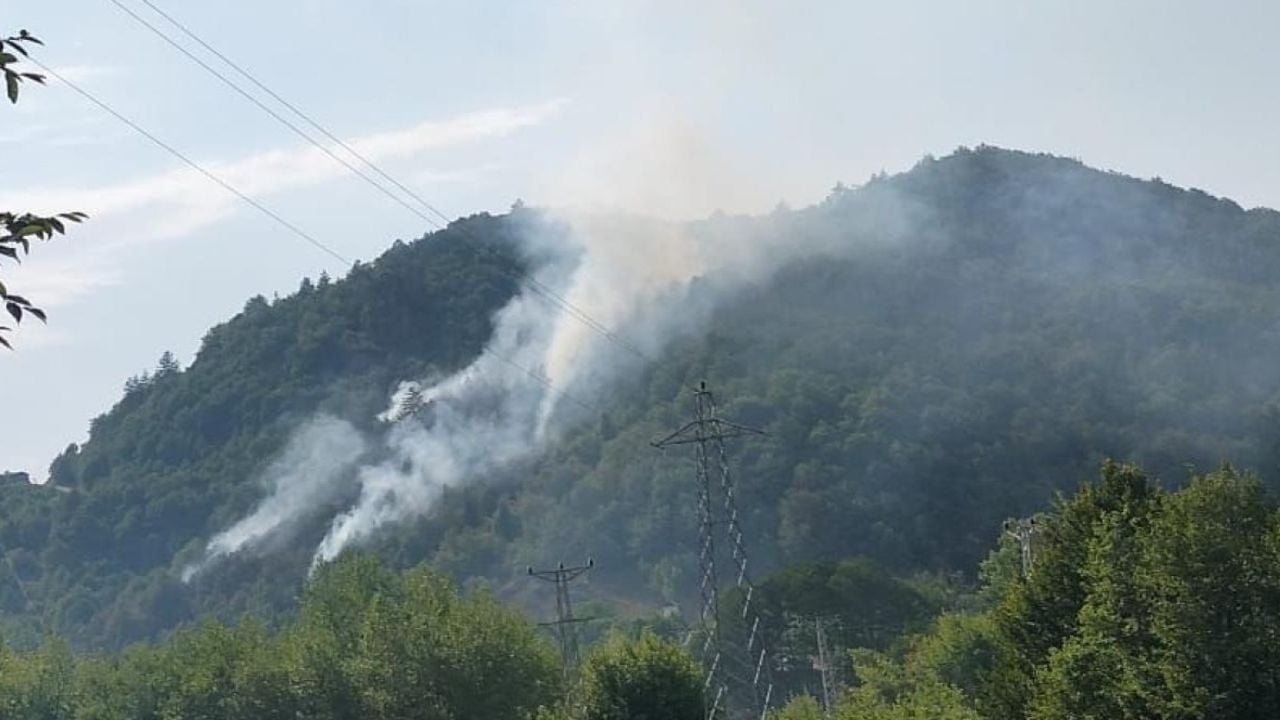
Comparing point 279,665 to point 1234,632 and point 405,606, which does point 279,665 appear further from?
point 1234,632

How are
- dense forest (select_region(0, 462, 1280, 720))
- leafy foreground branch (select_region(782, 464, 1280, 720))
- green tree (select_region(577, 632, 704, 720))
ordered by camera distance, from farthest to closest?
green tree (select_region(577, 632, 704, 720)) → dense forest (select_region(0, 462, 1280, 720)) → leafy foreground branch (select_region(782, 464, 1280, 720))

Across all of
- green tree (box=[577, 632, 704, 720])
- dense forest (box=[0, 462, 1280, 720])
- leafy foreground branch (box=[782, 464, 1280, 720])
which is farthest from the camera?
green tree (box=[577, 632, 704, 720])

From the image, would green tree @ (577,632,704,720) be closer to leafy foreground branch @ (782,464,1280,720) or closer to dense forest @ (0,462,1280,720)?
dense forest @ (0,462,1280,720)

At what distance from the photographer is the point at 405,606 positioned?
10719 cm

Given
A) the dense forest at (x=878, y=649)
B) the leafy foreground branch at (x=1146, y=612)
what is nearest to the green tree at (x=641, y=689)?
the dense forest at (x=878, y=649)

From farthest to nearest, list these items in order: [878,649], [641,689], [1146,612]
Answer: [878,649], [641,689], [1146,612]

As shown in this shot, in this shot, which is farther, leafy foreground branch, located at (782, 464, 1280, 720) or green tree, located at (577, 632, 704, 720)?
green tree, located at (577, 632, 704, 720)

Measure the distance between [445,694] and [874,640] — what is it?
6358cm

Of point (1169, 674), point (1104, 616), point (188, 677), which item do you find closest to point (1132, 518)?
point (1104, 616)

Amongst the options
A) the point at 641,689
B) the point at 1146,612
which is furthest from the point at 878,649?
the point at 1146,612

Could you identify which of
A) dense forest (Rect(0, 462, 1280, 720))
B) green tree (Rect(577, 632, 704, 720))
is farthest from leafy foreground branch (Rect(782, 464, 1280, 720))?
green tree (Rect(577, 632, 704, 720))

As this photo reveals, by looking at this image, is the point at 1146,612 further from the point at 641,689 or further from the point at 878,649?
the point at 878,649

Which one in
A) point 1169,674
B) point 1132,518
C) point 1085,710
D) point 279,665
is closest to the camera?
point 1169,674

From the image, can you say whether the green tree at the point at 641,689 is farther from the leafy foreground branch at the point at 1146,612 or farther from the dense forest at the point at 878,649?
the leafy foreground branch at the point at 1146,612
